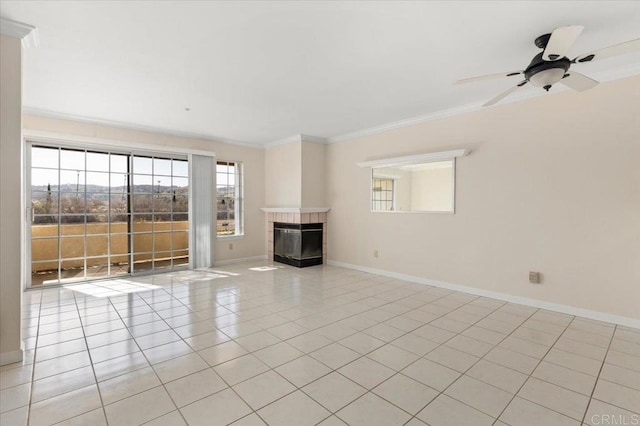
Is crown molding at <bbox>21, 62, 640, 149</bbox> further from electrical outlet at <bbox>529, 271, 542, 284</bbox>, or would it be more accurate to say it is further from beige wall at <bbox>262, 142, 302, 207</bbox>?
electrical outlet at <bbox>529, 271, 542, 284</bbox>

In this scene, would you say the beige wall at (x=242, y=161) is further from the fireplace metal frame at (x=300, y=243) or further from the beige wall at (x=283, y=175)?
the fireplace metal frame at (x=300, y=243)

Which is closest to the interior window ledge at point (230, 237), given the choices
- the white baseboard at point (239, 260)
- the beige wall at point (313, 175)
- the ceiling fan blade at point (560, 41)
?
the white baseboard at point (239, 260)

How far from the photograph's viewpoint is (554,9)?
7.21ft

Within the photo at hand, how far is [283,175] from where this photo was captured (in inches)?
256

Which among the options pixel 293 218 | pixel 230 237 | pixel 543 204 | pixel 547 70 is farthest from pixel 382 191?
pixel 230 237

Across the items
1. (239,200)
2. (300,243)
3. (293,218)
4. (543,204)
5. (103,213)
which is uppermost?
(239,200)

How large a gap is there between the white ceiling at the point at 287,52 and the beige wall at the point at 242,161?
657 mm

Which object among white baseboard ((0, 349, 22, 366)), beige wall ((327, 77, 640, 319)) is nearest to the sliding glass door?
white baseboard ((0, 349, 22, 366))

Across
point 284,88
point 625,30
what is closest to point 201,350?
point 284,88

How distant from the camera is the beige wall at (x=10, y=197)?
7.73 feet

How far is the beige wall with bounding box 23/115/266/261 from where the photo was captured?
5098 millimetres

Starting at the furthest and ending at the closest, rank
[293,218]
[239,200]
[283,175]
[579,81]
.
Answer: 1. [239,200]
2. [283,175]
3. [293,218]
4. [579,81]

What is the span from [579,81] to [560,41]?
0.71 metres

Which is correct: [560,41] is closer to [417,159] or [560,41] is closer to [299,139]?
[417,159]
